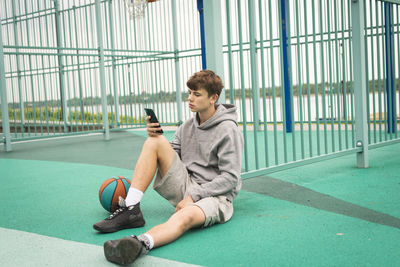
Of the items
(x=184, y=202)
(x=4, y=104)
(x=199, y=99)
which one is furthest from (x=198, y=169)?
(x=4, y=104)

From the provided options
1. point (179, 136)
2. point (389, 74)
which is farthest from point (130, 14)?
point (179, 136)

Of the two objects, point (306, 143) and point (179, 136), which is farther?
point (306, 143)

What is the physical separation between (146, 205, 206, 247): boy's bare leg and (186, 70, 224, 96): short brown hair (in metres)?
0.75

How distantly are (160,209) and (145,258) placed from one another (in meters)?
1.04

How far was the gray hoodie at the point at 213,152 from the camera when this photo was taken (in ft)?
8.87

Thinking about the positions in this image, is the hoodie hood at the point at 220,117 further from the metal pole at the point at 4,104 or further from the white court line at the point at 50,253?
the metal pole at the point at 4,104

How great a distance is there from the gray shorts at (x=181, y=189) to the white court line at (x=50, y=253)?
593 mm

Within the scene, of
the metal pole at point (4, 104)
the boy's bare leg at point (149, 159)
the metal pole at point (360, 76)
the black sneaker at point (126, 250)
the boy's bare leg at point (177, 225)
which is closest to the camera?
the black sneaker at point (126, 250)

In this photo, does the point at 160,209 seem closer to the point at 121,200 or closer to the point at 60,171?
the point at 121,200

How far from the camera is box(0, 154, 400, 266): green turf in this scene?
2.13 m

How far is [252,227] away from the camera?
2625 mm

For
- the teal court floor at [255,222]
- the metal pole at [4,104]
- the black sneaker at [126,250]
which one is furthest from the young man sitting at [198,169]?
the metal pole at [4,104]

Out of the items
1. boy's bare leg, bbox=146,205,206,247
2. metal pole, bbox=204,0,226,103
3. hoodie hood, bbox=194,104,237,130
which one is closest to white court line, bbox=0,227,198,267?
boy's bare leg, bbox=146,205,206,247

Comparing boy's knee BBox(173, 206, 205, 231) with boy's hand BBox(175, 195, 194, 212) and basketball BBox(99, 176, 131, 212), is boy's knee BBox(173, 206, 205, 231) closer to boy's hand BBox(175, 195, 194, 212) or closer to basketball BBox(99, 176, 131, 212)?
boy's hand BBox(175, 195, 194, 212)
